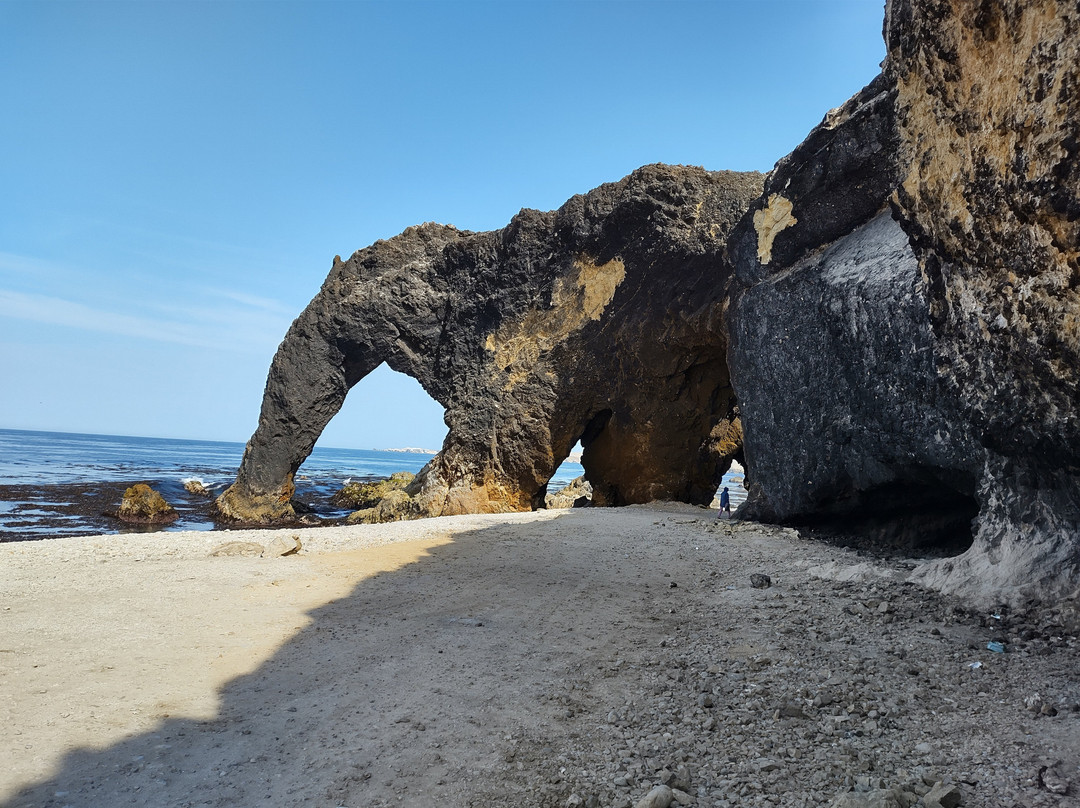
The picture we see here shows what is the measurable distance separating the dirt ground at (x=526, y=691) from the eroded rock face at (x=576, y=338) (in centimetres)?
942

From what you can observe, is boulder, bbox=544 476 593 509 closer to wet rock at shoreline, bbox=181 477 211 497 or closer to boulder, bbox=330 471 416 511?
boulder, bbox=330 471 416 511

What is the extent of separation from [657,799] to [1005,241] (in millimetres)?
3406

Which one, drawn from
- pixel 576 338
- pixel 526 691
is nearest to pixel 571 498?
pixel 576 338

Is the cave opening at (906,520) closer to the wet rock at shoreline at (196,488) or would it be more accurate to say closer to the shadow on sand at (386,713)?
the shadow on sand at (386,713)

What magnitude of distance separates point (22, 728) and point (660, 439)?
13.7 m

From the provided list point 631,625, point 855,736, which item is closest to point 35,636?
point 631,625

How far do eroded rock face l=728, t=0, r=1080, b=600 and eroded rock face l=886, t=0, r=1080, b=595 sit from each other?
0.01 m

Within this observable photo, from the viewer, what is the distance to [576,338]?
1616 cm

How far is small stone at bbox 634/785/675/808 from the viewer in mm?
2410

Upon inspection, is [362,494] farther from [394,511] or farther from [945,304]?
[945,304]

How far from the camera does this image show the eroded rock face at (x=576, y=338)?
592 inches

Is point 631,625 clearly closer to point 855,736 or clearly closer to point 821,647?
point 821,647

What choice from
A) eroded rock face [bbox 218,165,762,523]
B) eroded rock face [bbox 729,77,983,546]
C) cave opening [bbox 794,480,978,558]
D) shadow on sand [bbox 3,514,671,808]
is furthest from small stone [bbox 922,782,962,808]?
eroded rock face [bbox 218,165,762,523]

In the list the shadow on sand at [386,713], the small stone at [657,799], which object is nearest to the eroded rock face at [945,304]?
the shadow on sand at [386,713]
